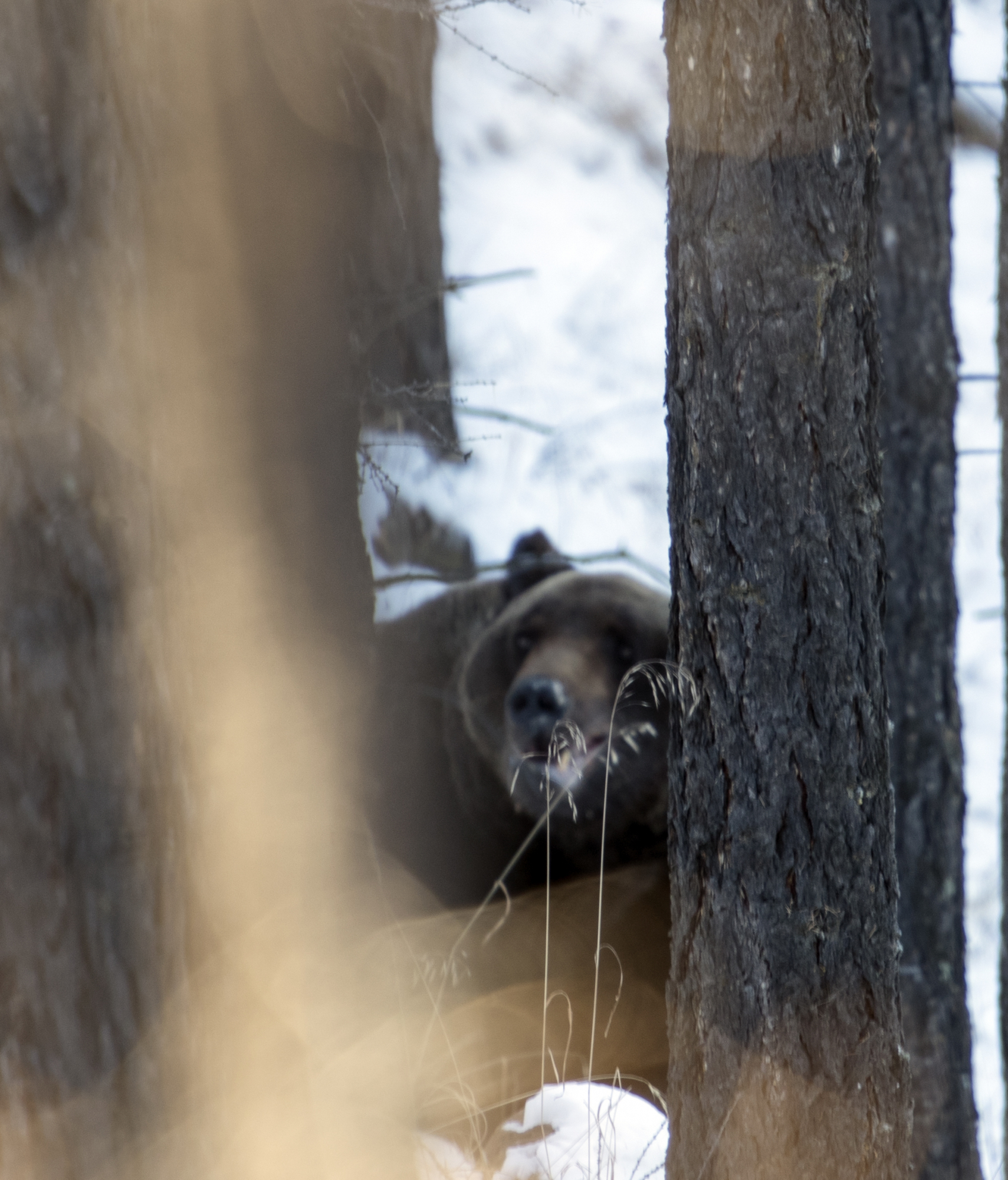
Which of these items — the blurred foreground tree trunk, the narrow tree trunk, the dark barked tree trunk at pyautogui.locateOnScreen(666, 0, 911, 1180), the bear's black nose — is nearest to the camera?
the blurred foreground tree trunk

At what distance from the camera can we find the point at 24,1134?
166 centimetres

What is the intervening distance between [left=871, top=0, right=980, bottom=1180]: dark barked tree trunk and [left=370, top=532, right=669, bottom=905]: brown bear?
0.92 meters

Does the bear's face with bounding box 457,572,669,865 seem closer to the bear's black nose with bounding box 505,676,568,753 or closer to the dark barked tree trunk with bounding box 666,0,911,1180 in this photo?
the bear's black nose with bounding box 505,676,568,753

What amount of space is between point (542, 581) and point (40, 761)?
2.58 meters

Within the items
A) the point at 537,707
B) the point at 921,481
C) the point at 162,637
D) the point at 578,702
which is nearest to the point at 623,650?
the point at 578,702

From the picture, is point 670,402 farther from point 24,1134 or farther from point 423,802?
point 423,802

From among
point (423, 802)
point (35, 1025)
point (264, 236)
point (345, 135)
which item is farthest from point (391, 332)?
point (35, 1025)

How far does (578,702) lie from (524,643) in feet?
1.46

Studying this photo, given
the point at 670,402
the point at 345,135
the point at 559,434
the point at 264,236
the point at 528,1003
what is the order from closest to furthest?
the point at 670,402 < the point at 264,236 < the point at 345,135 < the point at 528,1003 < the point at 559,434

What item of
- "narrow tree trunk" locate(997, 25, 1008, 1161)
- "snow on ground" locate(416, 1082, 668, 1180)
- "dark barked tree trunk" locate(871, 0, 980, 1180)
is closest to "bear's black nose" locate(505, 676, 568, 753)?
"snow on ground" locate(416, 1082, 668, 1180)

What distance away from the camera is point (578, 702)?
11.6ft

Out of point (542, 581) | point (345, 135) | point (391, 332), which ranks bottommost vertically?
point (542, 581)

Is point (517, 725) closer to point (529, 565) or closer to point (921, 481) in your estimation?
point (529, 565)

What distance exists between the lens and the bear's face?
3.46m
